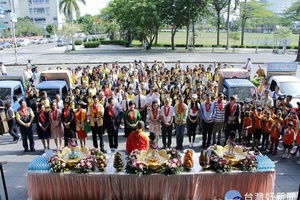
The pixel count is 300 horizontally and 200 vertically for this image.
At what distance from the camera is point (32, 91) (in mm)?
11133

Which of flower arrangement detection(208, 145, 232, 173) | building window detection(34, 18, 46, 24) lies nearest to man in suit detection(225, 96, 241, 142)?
flower arrangement detection(208, 145, 232, 173)

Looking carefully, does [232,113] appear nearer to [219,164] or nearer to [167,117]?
[167,117]

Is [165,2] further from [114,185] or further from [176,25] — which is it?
[114,185]

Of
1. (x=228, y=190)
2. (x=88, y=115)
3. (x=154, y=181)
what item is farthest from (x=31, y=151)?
(x=228, y=190)

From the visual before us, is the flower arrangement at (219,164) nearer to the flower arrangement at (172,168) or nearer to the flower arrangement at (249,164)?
the flower arrangement at (249,164)

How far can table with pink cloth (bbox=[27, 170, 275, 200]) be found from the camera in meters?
6.22

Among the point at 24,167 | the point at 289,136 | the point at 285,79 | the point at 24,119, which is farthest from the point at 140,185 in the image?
the point at 285,79

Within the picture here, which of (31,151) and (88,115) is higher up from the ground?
(88,115)

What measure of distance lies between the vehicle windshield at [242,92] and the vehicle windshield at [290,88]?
1.72m

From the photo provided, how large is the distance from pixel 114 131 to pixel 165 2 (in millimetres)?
34347

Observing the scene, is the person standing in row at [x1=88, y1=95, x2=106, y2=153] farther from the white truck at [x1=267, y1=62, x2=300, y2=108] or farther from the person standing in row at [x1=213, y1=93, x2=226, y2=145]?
the white truck at [x1=267, y1=62, x2=300, y2=108]

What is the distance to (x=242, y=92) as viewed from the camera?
39.7 feet

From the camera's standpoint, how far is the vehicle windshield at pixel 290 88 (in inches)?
498

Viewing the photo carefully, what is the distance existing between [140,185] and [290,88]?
9.44 meters
